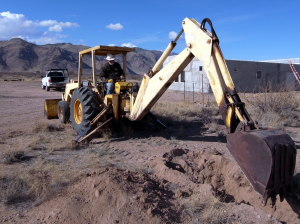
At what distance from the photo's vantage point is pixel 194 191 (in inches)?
171

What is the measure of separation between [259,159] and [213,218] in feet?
3.01

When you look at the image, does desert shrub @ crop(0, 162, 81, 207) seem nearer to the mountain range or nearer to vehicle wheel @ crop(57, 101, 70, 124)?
vehicle wheel @ crop(57, 101, 70, 124)

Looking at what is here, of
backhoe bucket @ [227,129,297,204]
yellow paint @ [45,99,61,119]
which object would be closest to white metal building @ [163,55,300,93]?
yellow paint @ [45,99,61,119]

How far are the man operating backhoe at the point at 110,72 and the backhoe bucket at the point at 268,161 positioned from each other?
4.49 metres

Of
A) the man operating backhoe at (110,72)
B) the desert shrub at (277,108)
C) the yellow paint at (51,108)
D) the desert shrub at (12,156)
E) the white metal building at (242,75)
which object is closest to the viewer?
the desert shrub at (12,156)

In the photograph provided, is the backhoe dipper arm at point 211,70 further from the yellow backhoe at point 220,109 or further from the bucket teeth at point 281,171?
the bucket teeth at point 281,171

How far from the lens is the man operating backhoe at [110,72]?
752 centimetres

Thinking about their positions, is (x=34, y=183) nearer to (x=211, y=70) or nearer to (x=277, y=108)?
(x=211, y=70)

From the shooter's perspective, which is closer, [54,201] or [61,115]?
[54,201]

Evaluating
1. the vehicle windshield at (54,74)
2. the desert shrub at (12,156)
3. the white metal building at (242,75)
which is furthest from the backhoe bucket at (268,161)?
the vehicle windshield at (54,74)

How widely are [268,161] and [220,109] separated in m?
1.18

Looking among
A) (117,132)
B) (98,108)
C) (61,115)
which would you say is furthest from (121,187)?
(61,115)

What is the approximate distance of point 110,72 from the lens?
308 inches

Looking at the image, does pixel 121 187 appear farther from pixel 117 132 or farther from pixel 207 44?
pixel 117 132
